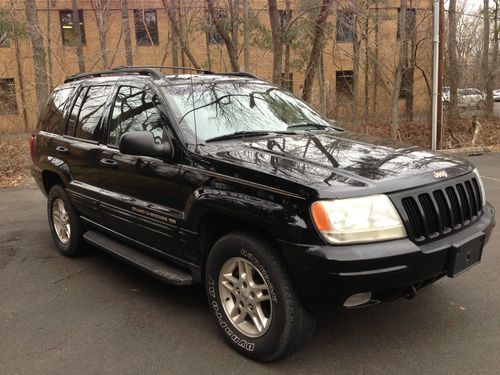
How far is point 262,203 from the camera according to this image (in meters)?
2.81

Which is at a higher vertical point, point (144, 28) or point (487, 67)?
point (144, 28)

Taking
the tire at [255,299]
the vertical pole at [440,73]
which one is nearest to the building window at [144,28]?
the vertical pole at [440,73]

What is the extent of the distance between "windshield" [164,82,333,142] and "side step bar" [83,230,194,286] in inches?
40.1

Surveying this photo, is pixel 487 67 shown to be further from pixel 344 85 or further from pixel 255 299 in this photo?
pixel 255 299

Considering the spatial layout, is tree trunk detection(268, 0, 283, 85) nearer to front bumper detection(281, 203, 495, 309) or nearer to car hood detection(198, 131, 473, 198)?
car hood detection(198, 131, 473, 198)

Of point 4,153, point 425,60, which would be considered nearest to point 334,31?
point 425,60

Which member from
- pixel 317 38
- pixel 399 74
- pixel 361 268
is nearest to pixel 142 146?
pixel 361 268

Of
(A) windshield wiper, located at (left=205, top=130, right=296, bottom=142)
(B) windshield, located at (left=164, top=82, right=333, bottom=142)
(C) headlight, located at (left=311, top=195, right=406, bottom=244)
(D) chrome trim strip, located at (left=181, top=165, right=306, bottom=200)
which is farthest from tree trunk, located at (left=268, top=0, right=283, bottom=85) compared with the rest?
(C) headlight, located at (left=311, top=195, right=406, bottom=244)

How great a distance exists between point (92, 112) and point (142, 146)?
1.58 m

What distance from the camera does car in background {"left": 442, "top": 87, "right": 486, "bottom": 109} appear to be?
15938 millimetres

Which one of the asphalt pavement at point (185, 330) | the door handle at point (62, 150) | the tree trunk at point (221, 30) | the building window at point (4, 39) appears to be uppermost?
the building window at point (4, 39)

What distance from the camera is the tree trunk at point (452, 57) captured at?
15.3 meters

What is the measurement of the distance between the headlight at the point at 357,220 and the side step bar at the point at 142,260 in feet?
4.30

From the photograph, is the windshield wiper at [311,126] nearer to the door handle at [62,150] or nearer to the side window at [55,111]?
the door handle at [62,150]
